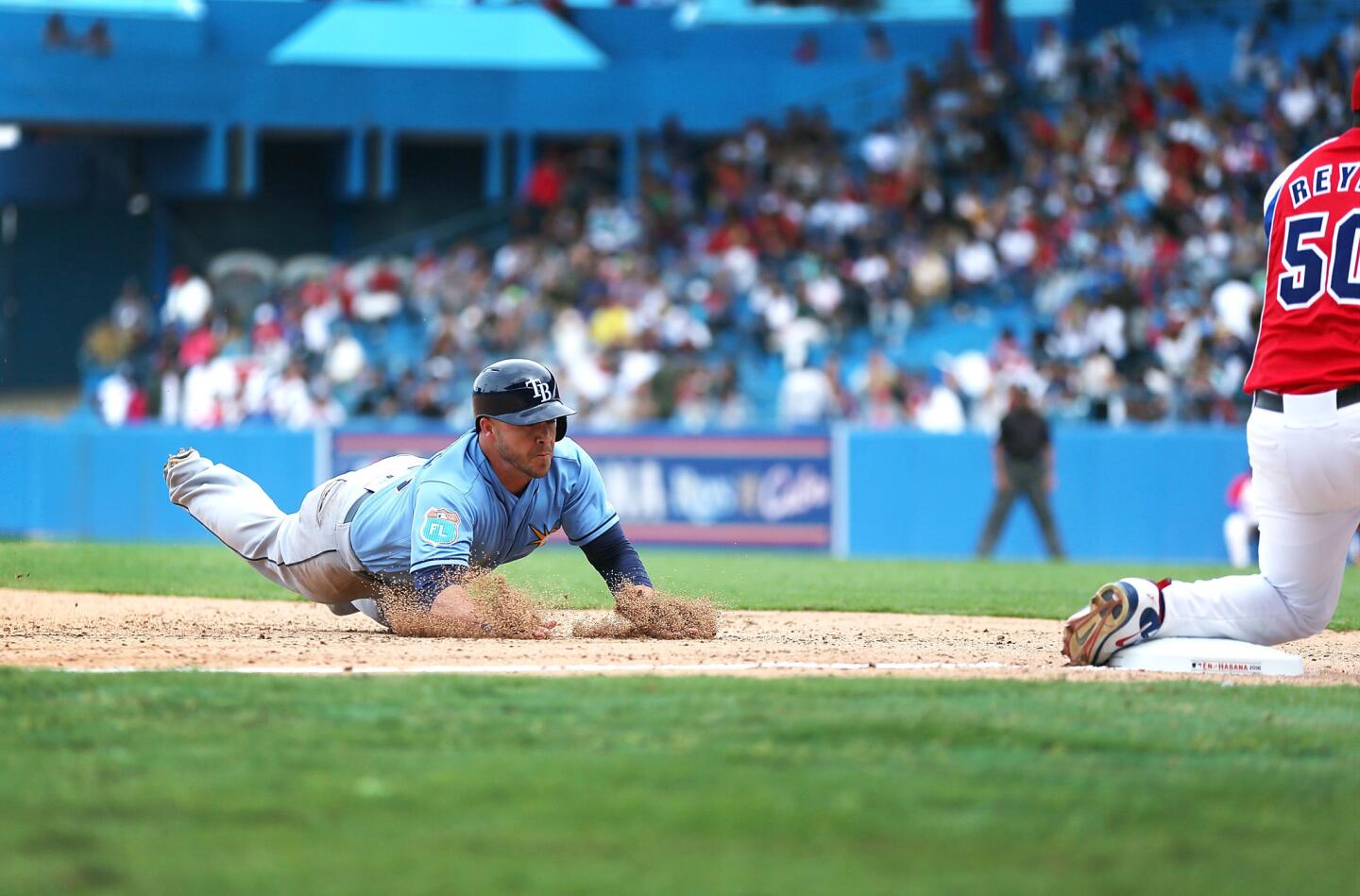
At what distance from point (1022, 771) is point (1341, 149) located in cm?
277

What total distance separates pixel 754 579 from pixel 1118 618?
662 centimetres

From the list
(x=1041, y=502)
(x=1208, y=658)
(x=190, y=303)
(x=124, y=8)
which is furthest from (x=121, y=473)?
(x=1208, y=658)

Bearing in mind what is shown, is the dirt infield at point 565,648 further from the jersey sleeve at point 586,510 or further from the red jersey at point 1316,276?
the red jersey at point 1316,276

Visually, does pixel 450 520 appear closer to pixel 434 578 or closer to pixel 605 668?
pixel 434 578

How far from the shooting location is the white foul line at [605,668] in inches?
233

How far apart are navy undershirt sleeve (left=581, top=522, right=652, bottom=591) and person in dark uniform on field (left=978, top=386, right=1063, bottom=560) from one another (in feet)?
33.8

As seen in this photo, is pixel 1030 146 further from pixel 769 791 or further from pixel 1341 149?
pixel 769 791

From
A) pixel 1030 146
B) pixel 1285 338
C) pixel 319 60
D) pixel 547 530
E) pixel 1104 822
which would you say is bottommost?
pixel 1104 822

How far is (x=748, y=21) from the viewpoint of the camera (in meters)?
30.4

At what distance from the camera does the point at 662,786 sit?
13.2 ft

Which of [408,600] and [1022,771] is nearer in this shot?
[1022,771]

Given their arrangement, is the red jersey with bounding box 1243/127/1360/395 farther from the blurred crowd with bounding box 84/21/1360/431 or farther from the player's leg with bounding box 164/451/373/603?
the blurred crowd with bounding box 84/21/1360/431

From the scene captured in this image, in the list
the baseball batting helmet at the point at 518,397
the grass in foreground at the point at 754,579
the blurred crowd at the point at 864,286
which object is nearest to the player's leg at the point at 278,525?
the baseball batting helmet at the point at 518,397

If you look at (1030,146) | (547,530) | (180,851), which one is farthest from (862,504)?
(180,851)
